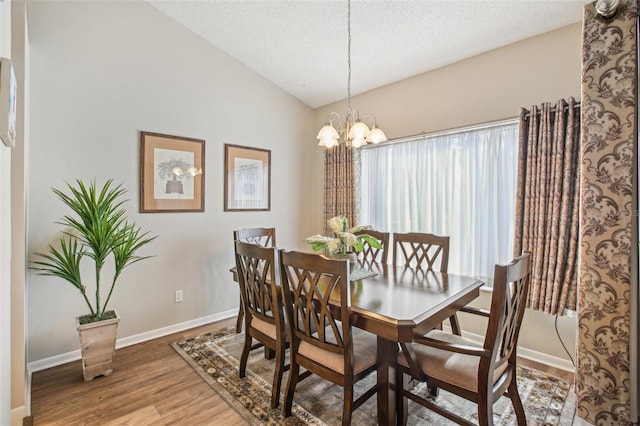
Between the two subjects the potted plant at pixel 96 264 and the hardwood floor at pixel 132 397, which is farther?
the potted plant at pixel 96 264

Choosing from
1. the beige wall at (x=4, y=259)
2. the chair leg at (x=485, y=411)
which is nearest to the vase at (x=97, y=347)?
the beige wall at (x=4, y=259)

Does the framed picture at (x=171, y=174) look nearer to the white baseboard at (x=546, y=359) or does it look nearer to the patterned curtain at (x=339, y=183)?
the patterned curtain at (x=339, y=183)

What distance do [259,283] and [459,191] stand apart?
2188mm

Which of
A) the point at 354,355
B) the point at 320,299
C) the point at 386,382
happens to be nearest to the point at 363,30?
the point at 320,299

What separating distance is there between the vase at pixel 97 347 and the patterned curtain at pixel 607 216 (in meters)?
3.25

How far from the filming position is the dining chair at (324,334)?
1.60m

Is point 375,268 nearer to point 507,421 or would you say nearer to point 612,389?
point 507,421

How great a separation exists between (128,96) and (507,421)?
388 centimetres

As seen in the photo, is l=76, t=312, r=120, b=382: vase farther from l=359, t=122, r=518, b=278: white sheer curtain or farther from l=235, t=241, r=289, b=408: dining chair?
l=359, t=122, r=518, b=278: white sheer curtain

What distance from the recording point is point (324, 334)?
173 centimetres

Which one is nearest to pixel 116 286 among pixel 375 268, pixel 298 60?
pixel 375 268

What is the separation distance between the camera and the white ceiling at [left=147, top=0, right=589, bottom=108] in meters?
2.46

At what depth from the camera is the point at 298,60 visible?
3.47 m

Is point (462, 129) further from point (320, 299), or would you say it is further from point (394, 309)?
point (320, 299)
